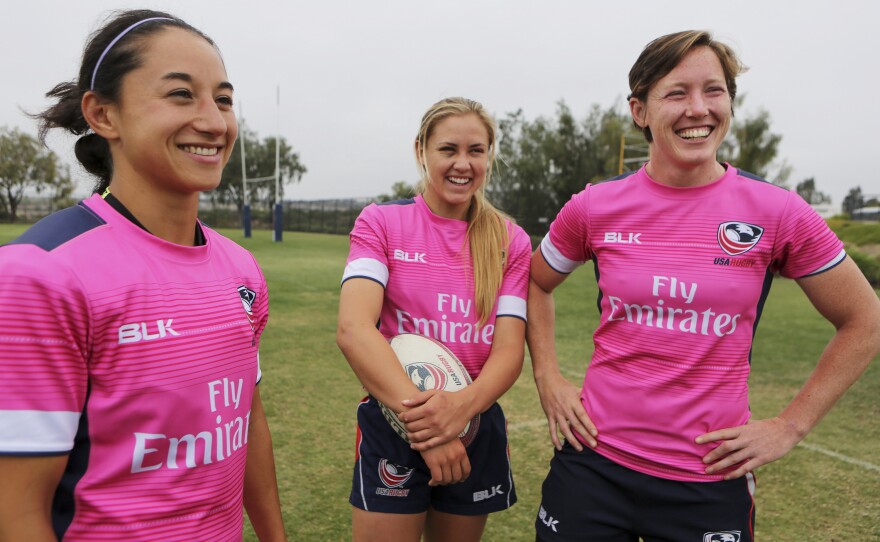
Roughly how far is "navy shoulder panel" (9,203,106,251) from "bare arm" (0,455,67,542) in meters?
0.40

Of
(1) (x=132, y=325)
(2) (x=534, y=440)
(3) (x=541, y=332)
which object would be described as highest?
(1) (x=132, y=325)

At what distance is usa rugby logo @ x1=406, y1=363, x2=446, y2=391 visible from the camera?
77.8 inches

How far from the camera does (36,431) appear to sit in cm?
114

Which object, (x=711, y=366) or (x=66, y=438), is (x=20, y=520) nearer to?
(x=66, y=438)

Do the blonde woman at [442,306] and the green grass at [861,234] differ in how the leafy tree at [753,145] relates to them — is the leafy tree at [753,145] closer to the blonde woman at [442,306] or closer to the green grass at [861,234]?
the green grass at [861,234]

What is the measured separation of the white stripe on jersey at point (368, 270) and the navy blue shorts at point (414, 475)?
0.46 m

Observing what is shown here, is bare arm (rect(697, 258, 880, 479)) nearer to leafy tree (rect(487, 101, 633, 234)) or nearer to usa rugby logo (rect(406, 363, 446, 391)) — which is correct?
usa rugby logo (rect(406, 363, 446, 391))

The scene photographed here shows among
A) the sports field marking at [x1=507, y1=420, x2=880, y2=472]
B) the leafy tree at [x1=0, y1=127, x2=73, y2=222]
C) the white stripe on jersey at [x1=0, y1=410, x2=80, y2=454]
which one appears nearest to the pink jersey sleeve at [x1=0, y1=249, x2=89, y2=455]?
the white stripe on jersey at [x1=0, y1=410, x2=80, y2=454]

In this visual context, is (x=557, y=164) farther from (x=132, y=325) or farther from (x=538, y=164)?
(x=132, y=325)

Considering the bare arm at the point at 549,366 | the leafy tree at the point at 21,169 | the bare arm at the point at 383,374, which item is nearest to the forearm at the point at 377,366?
the bare arm at the point at 383,374

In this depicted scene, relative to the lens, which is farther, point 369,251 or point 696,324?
point 369,251

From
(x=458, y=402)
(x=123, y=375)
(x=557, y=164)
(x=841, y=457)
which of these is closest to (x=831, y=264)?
(x=458, y=402)

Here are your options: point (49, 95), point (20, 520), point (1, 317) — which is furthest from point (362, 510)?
point (49, 95)

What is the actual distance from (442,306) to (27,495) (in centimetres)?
132
